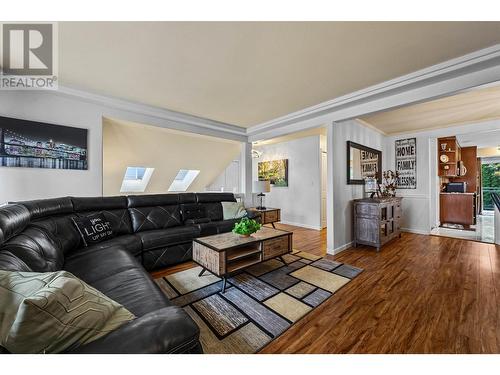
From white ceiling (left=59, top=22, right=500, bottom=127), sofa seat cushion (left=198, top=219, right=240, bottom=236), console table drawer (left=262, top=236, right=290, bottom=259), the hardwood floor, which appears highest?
white ceiling (left=59, top=22, right=500, bottom=127)

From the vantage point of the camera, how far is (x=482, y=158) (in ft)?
25.1

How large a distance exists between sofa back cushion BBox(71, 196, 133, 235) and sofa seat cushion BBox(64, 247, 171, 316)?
0.66 m

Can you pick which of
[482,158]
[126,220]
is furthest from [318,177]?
[482,158]

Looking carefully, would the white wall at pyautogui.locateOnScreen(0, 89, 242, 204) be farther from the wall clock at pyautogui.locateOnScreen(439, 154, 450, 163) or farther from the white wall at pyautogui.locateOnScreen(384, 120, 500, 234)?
the wall clock at pyautogui.locateOnScreen(439, 154, 450, 163)

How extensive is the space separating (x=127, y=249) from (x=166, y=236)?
468 millimetres

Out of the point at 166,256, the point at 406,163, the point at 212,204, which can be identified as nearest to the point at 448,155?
the point at 406,163

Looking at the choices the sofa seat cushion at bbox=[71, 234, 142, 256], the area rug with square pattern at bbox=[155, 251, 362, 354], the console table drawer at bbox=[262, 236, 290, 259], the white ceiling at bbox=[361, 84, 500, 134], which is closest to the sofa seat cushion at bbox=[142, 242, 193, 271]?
the sofa seat cushion at bbox=[71, 234, 142, 256]

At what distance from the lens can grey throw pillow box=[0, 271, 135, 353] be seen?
0.62m

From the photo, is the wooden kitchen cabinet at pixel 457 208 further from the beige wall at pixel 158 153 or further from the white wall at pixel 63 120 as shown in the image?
the white wall at pixel 63 120

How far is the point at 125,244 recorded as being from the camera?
2377 mm

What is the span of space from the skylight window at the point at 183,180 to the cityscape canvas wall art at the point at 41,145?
3.26 m

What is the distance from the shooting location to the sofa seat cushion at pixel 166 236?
8.40 feet
